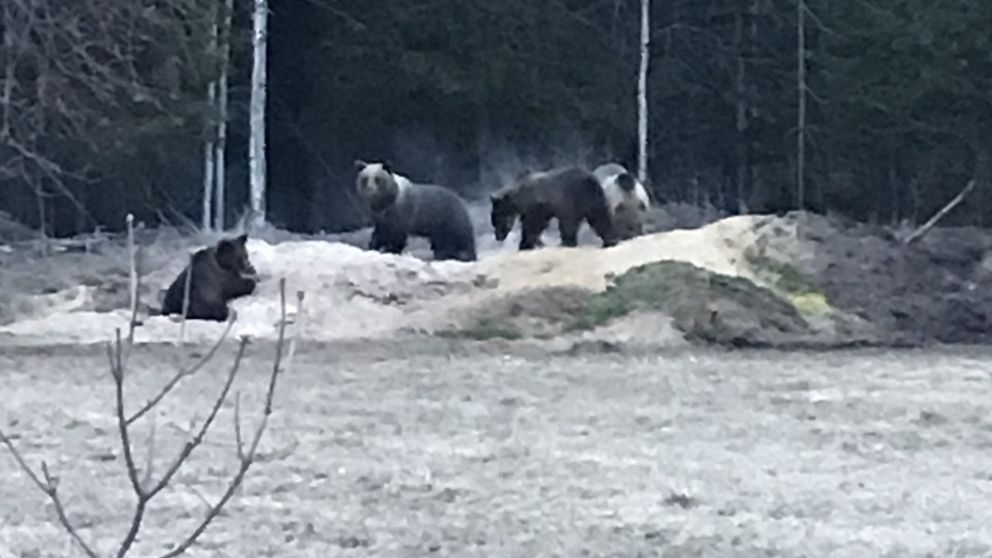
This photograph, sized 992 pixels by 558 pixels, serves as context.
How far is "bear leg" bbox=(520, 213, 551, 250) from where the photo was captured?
19.1m

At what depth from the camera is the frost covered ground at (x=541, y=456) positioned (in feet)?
20.0

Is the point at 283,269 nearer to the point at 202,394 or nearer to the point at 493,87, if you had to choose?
the point at 202,394

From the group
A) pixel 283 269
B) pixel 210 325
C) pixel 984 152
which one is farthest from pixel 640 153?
pixel 210 325

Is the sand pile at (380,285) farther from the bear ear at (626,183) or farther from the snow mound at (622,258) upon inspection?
the bear ear at (626,183)

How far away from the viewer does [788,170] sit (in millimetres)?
27969

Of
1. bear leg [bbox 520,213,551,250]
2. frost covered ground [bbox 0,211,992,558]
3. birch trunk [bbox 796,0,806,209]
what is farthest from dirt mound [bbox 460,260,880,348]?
birch trunk [bbox 796,0,806,209]

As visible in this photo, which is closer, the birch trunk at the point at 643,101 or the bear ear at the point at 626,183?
the bear ear at the point at 626,183

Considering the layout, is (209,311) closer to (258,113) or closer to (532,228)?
(532,228)

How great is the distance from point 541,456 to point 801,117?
65.5 feet

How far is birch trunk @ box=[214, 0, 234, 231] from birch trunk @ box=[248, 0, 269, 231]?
38cm

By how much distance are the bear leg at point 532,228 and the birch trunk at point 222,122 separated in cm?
487

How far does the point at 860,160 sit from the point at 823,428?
62.9ft

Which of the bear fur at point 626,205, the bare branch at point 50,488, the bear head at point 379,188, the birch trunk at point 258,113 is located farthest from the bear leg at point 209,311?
the bare branch at point 50,488

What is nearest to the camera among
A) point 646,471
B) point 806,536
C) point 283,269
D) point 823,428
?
point 806,536
